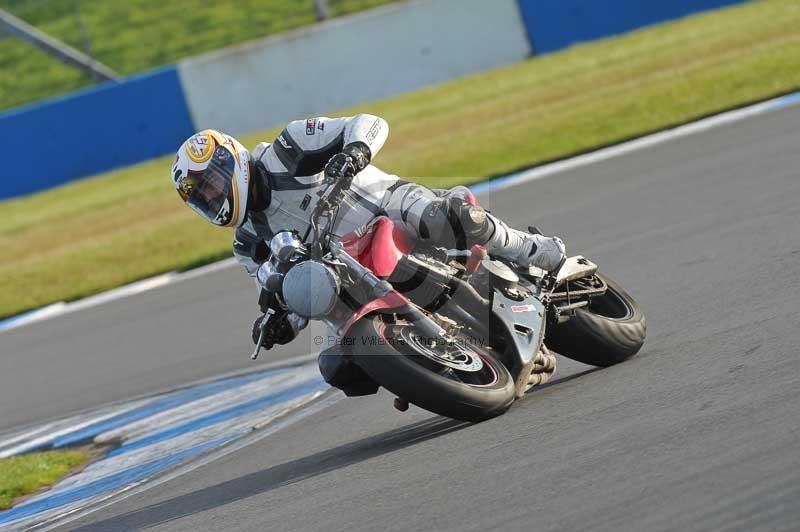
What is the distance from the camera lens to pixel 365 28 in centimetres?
2264

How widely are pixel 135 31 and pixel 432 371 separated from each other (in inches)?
944

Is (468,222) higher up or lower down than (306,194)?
lower down

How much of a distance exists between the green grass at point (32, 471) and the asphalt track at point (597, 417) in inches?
47.2

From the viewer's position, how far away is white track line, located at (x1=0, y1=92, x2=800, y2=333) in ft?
43.4

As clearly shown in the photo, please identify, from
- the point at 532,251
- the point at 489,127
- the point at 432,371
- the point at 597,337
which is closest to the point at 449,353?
the point at 432,371

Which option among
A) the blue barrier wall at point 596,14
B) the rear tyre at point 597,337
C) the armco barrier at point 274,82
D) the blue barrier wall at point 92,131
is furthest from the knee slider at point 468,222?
the blue barrier wall at point 92,131

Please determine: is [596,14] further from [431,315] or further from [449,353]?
[449,353]

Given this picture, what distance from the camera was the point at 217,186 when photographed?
5766 millimetres

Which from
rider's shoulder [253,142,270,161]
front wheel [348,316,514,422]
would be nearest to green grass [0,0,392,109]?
rider's shoulder [253,142,270,161]

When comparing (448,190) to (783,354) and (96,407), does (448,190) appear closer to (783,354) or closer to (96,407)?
(783,354)

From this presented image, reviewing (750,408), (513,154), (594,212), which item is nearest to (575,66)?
(513,154)

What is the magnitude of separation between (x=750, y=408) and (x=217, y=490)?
2.47 meters

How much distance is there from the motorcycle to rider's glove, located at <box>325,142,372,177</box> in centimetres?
9

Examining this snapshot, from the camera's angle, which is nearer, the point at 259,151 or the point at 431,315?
the point at 431,315
